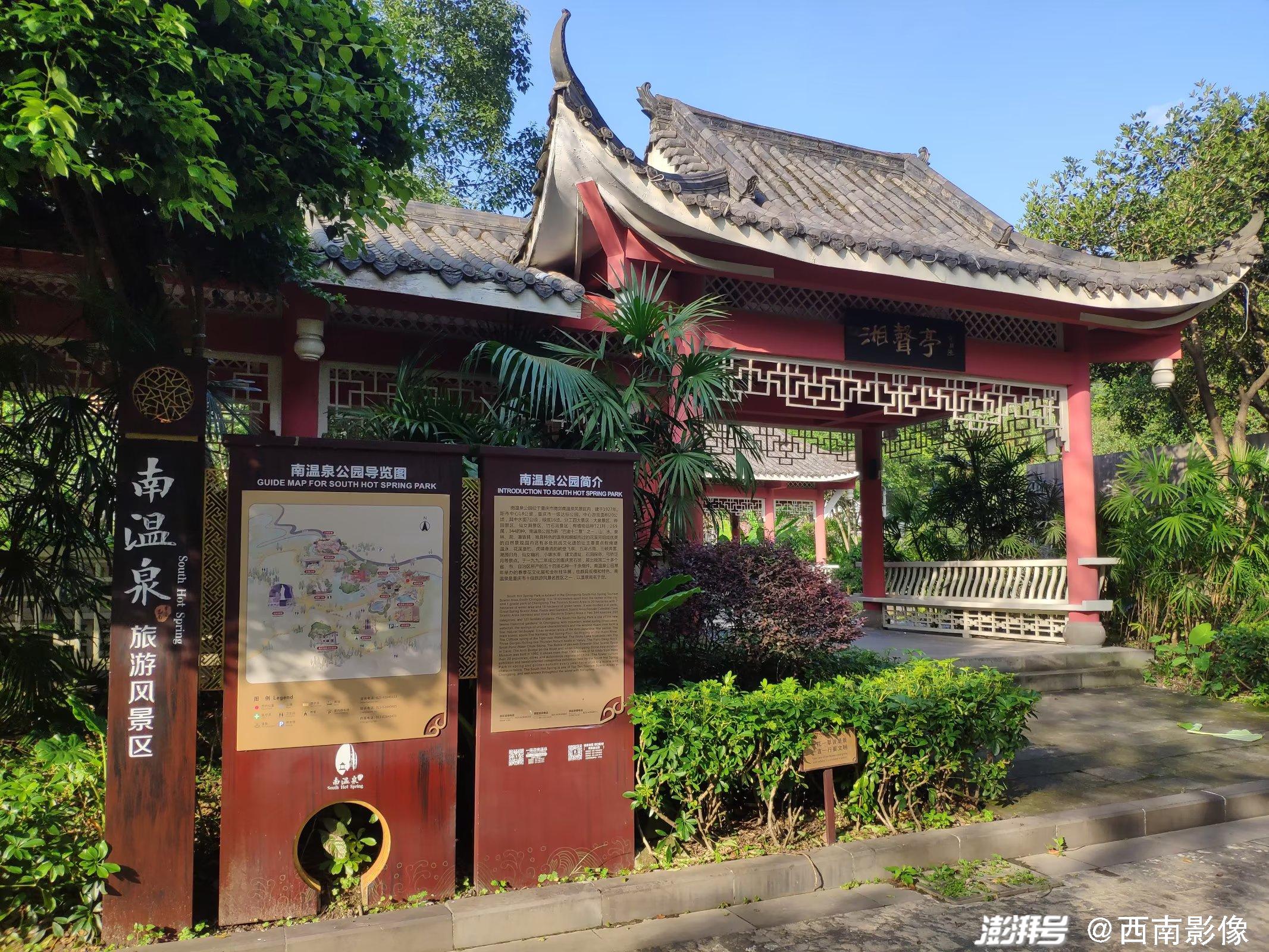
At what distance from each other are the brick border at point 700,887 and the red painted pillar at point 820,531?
17440 mm

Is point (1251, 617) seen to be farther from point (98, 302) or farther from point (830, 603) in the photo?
point (98, 302)

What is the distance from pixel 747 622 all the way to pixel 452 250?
3994mm

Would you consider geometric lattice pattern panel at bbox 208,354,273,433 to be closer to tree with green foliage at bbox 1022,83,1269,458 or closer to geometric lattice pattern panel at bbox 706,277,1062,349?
geometric lattice pattern panel at bbox 706,277,1062,349

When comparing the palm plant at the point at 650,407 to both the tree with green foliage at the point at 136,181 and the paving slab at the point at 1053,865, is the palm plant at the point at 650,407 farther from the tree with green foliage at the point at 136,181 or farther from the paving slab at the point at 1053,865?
the paving slab at the point at 1053,865

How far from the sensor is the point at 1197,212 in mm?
10625

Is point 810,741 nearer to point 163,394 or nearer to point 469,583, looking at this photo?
point 469,583

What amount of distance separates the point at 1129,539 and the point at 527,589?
7.75 m

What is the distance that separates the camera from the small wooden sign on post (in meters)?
4.36

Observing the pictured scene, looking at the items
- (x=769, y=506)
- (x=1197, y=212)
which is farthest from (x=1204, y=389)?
(x=769, y=506)

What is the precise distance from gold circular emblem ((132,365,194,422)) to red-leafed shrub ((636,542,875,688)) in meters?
2.70

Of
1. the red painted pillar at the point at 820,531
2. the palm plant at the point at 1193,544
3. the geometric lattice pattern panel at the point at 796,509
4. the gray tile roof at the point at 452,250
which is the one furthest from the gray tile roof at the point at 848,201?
the geometric lattice pattern panel at the point at 796,509

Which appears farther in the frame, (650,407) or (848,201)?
(848,201)

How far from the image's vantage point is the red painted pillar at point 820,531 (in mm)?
22672

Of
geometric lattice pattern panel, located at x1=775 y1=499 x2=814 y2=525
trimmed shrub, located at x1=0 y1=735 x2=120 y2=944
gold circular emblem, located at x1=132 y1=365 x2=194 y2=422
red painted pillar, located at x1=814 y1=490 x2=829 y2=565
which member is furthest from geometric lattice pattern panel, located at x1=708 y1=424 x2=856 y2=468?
geometric lattice pattern panel, located at x1=775 y1=499 x2=814 y2=525
